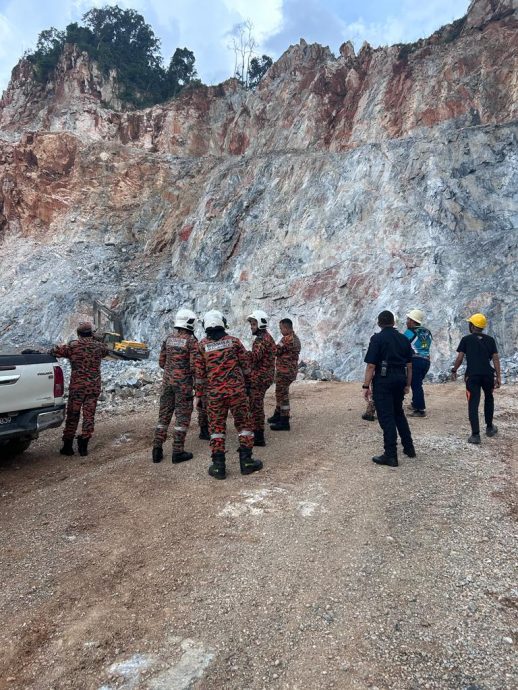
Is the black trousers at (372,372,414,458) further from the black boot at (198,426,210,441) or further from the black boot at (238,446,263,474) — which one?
the black boot at (198,426,210,441)

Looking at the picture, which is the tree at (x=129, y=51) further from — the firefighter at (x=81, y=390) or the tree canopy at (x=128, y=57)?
the firefighter at (x=81, y=390)

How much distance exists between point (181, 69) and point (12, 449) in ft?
149

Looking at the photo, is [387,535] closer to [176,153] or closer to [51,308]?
[51,308]

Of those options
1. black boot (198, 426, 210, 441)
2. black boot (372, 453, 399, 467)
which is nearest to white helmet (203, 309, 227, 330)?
black boot (198, 426, 210, 441)

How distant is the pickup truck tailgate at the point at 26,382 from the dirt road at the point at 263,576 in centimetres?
89

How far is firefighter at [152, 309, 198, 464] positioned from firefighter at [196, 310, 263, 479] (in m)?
0.40

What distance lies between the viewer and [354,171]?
19.9 m

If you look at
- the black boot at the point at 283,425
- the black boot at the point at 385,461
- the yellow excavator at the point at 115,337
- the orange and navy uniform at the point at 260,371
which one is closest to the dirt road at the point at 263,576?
the black boot at the point at 385,461

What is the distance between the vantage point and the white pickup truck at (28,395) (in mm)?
5020

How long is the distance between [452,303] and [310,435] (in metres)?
9.44

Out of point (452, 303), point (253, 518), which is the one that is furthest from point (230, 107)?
point (253, 518)

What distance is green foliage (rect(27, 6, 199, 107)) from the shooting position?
39219 mm

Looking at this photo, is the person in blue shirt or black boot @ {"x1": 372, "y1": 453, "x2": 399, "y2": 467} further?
the person in blue shirt

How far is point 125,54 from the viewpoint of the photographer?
140 feet
